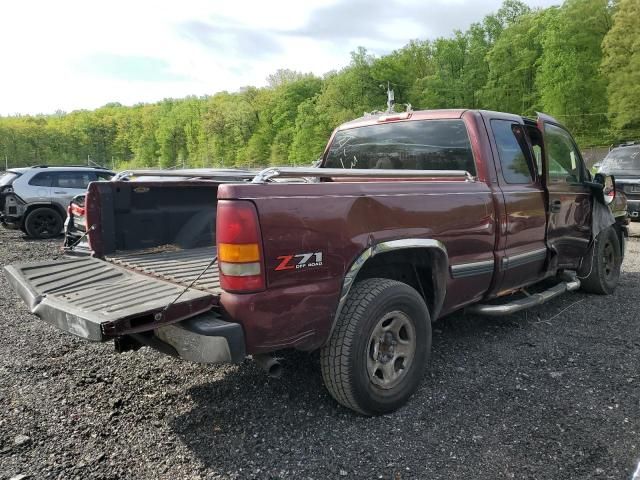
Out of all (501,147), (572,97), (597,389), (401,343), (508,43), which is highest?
(508,43)

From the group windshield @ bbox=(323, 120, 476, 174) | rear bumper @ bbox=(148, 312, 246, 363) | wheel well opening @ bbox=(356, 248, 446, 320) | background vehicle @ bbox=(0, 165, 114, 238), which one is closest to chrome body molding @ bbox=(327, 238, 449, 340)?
wheel well opening @ bbox=(356, 248, 446, 320)

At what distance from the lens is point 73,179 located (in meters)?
12.1

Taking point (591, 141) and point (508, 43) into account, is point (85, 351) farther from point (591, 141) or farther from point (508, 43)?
point (508, 43)

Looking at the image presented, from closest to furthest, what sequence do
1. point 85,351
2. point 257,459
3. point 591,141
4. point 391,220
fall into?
point 257,459
point 391,220
point 85,351
point 591,141

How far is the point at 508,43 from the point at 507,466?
47962 millimetres

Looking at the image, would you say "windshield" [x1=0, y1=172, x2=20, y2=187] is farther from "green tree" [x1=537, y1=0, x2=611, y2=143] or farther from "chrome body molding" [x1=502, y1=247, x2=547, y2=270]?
"green tree" [x1=537, y1=0, x2=611, y2=143]

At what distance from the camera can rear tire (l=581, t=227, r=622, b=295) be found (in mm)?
5520

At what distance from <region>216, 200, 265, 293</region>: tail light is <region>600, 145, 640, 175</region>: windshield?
38.5 feet

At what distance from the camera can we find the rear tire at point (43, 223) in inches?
455

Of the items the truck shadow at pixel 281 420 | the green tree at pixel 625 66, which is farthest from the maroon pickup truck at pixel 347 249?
the green tree at pixel 625 66

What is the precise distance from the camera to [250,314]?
2.43 metres

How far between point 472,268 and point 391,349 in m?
1.00

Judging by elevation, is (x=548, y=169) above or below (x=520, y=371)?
above

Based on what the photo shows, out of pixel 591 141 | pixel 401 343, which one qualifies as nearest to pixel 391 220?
pixel 401 343
